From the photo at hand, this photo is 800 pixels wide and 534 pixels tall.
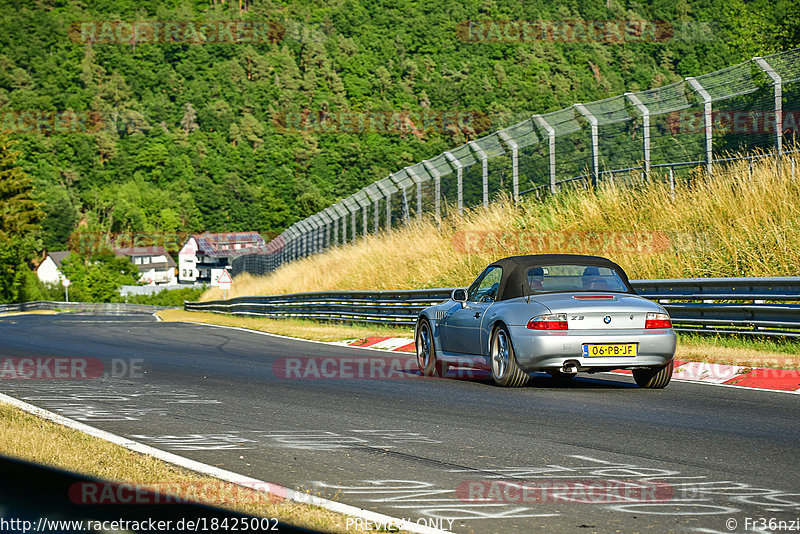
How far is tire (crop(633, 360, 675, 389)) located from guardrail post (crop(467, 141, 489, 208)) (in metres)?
13.1

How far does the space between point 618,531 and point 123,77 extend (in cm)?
20304

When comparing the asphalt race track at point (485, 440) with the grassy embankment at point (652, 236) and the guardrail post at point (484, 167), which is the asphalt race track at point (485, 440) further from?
the guardrail post at point (484, 167)

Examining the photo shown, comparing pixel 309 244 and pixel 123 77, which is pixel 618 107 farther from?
pixel 123 77

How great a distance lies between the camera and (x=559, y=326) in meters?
9.84

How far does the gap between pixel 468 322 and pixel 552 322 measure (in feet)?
5.19

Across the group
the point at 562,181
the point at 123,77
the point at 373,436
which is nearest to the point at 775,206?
the point at 562,181

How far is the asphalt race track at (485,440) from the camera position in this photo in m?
5.01

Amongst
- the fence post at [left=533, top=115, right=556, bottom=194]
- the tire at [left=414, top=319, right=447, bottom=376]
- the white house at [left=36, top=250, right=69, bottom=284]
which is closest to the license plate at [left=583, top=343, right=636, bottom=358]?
the tire at [left=414, top=319, right=447, bottom=376]

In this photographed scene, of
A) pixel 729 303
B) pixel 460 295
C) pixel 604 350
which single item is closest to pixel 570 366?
pixel 604 350

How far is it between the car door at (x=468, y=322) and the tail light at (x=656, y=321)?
1.77 meters

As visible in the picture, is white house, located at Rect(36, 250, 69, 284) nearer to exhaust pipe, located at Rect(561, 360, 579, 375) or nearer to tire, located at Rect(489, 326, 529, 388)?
tire, located at Rect(489, 326, 529, 388)

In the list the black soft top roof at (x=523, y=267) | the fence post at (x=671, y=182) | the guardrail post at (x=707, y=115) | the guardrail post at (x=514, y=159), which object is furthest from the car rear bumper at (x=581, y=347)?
the guardrail post at (x=514, y=159)

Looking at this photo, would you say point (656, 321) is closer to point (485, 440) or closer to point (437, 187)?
point (485, 440)

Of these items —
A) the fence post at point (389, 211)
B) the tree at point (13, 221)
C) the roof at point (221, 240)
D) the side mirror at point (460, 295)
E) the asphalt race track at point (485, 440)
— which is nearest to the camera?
the asphalt race track at point (485, 440)
